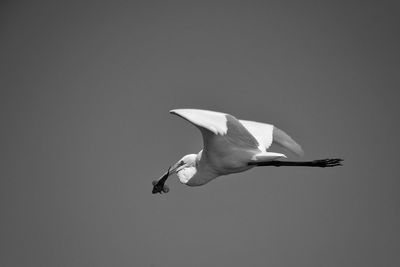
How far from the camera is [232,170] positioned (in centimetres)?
1333

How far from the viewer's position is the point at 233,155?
42.2ft

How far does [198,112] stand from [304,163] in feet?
14.1

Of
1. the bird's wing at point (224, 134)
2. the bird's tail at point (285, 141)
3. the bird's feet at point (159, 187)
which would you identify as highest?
the bird's tail at point (285, 141)

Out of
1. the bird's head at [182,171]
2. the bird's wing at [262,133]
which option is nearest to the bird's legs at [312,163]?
the bird's wing at [262,133]

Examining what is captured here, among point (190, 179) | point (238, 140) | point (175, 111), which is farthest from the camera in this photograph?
point (190, 179)

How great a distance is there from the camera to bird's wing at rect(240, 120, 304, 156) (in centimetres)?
1356

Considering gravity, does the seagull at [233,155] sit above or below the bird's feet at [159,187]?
above

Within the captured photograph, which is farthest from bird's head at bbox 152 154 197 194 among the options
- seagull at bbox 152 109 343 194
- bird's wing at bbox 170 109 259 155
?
bird's wing at bbox 170 109 259 155

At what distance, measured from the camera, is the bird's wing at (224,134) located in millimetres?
10055

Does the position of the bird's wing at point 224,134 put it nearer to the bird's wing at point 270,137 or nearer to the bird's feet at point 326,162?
the bird's wing at point 270,137

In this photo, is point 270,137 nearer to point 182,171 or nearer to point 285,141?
point 285,141

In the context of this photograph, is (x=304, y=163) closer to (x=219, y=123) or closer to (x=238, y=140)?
(x=238, y=140)

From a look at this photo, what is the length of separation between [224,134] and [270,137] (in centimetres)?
277

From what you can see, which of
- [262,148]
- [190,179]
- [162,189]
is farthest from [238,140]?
[162,189]
